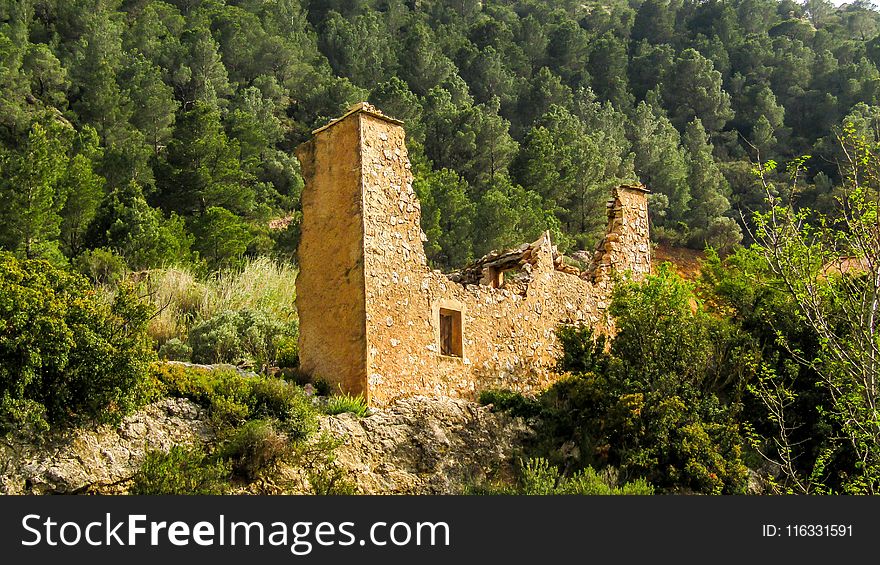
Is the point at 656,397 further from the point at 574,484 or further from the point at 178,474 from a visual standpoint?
the point at 178,474

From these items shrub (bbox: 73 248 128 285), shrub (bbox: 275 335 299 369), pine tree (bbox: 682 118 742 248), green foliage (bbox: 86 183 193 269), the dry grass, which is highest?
pine tree (bbox: 682 118 742 248)

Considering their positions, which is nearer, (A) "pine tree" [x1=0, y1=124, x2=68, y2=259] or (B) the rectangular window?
(B) the rectangular window

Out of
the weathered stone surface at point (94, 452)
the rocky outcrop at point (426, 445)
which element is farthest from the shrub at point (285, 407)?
the weathered stone surface at point (94, 452)

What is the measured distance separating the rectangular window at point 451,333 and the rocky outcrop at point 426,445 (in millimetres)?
929

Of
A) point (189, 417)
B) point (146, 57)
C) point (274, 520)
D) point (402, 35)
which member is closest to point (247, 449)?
point (189, 417)

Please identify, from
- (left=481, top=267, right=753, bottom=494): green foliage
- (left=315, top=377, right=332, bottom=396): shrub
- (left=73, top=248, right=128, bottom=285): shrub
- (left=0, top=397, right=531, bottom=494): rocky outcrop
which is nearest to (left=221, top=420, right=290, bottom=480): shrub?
(left=0, top=397, right=531, bottom=494): rocky outcrop

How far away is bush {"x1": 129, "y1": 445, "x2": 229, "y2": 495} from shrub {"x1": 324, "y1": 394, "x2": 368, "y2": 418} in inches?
92.9

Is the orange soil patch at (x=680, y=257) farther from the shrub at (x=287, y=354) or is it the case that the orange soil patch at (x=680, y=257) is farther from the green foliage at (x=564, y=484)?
the green foliage at (x=564, y=484)

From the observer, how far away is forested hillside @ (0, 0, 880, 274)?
29859mm

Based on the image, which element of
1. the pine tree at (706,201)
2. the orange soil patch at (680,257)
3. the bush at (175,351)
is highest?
the pine tree at (706,201)

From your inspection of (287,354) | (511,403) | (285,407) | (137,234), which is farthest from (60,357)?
(137,234)

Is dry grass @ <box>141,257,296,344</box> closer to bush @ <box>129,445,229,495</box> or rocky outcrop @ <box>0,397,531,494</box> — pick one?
rocky outcrop @ <box>0,397,531,494</box>

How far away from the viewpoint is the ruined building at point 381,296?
16016 millimetres

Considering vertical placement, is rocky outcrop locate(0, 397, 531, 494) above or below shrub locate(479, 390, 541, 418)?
below
